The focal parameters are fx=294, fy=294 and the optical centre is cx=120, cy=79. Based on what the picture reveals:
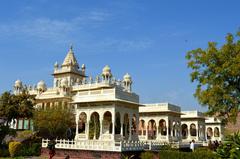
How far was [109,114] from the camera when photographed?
108 feet

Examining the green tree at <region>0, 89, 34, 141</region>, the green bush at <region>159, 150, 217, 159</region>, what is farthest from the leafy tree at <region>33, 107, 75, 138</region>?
the green bush at <region>159, 150, 217, 159</region>

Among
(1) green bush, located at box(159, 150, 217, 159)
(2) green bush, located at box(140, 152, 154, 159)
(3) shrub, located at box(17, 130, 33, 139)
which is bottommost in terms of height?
(2) green bush, located at box(140, 152, 154, 159)

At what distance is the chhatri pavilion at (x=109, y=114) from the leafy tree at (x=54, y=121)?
6.10ft

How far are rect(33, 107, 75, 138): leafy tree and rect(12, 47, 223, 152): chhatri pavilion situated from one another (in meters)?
1.86

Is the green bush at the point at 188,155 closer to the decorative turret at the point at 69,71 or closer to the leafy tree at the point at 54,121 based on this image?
the leafy tree at the point at 54,121

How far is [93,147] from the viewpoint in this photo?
2655 cm

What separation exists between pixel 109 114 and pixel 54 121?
699 centimetres

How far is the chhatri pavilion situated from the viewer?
28.7 m

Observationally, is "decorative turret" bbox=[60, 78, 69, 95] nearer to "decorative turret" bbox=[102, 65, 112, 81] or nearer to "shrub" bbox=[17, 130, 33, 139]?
"decorative turret" bbox=[102, 65, 112, 81]

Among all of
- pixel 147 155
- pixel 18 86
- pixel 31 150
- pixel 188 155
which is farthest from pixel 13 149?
pixel 18 86

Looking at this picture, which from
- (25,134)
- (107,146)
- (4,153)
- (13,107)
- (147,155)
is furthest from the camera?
(13,107)

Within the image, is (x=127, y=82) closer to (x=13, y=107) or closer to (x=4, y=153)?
(x=13, y=107)

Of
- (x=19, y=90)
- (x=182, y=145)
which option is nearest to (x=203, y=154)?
(x=182, y=145)

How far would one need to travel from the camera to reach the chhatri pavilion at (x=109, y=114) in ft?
94.2
